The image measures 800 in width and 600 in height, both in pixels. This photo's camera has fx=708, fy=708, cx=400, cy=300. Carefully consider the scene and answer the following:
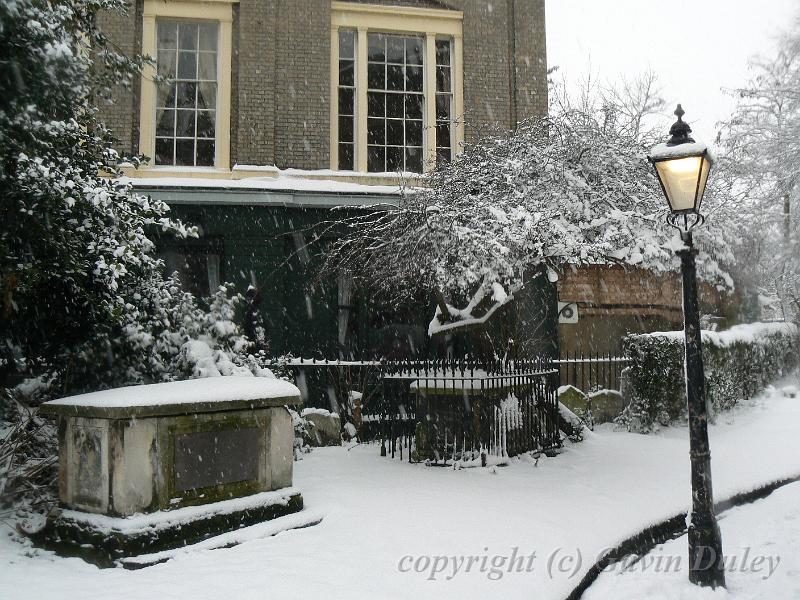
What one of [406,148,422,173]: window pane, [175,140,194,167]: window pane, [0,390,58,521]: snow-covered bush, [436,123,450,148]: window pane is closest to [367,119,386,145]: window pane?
[406,148,422,173]: window pane

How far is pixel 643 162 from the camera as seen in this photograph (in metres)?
9.23

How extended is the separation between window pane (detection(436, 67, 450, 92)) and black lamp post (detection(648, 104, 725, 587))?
9.25 metres

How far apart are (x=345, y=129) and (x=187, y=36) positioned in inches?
135

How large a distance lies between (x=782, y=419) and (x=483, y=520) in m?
9.88

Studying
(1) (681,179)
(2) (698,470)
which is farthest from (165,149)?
(2) (698,470)

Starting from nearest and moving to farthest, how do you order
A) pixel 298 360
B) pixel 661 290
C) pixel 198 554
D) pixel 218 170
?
pixel 198 554 < pixel 298 360 < pixel 218 170 < pixel 661 290

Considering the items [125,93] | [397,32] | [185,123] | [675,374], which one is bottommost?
[675,374]

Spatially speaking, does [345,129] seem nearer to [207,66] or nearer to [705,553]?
[207,66]

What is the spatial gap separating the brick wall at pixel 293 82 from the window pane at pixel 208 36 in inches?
16.8

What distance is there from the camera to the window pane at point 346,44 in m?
14.0

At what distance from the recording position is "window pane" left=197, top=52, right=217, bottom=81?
44.1 ft

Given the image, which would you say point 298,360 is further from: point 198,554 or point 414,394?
point 198,554

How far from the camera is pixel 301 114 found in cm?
1337

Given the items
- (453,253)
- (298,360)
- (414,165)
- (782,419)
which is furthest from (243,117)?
(782,419)
